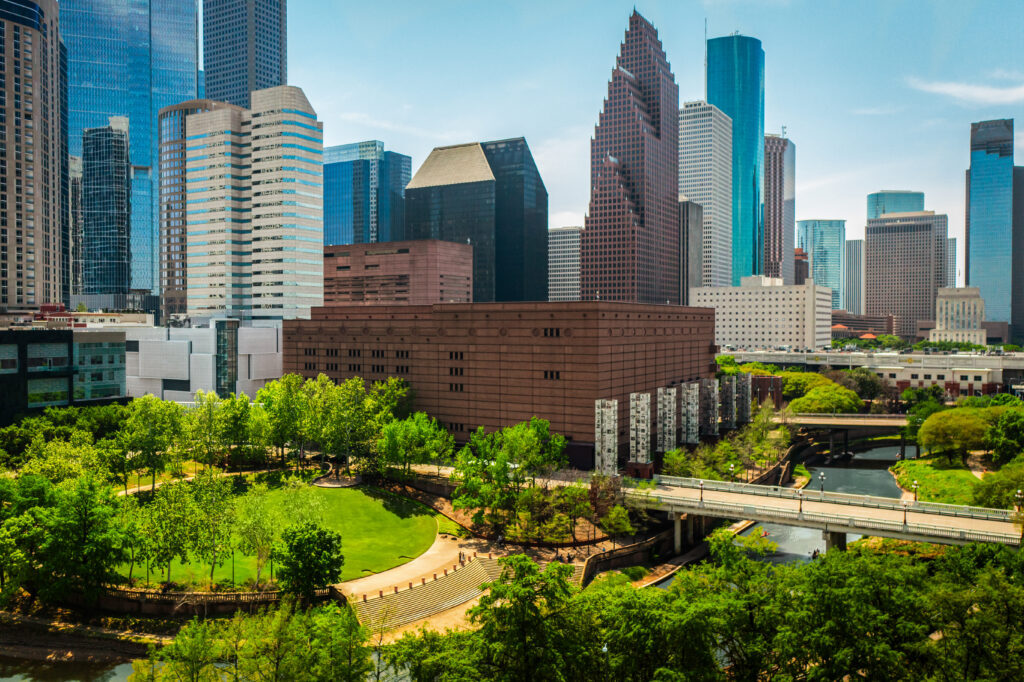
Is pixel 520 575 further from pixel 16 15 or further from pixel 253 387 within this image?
pixel 16 15

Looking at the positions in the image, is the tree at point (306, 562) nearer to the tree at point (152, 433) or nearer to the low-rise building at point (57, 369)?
the tree at point (152, 433)

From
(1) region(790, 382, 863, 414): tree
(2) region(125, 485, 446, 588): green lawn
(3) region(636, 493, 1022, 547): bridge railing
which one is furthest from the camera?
(1) region(790, 382, 863, 414): tree

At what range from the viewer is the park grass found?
357 feet

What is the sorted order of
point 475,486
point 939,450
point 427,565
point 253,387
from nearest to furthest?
1. point 427,565
2. point 475,486
3. point 939,450
4. point 253,387

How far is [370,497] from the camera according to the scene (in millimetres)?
107125

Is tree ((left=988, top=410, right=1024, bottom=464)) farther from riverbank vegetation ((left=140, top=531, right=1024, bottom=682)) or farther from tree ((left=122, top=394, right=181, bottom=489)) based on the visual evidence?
tree ((left=122, top=394, right=181, bottom=489))

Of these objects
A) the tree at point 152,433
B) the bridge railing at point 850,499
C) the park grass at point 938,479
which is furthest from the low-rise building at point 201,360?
the park grass at point 938,479

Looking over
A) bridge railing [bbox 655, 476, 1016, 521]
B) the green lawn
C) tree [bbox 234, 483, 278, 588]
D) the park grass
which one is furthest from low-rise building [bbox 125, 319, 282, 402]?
the park grass

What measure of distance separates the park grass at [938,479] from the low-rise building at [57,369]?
14331 cm

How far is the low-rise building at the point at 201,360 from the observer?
176 m

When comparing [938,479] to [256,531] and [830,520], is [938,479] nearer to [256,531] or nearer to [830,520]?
[830,520]

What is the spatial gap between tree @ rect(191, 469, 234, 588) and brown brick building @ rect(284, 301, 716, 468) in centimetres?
5215

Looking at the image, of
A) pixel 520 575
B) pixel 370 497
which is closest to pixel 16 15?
pixel 370 497

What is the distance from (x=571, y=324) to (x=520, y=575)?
7172 cm
